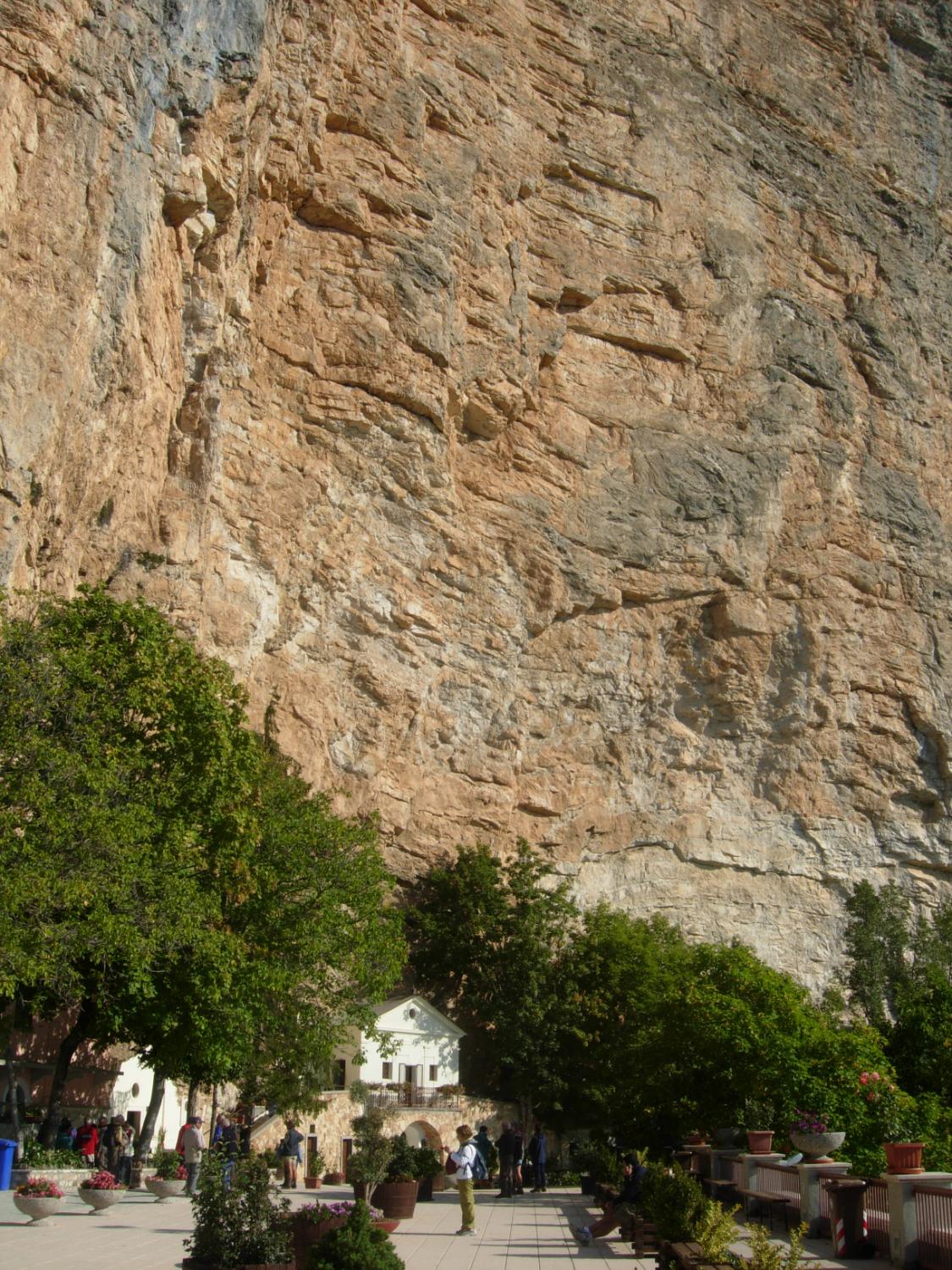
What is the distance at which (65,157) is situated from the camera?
21.8m

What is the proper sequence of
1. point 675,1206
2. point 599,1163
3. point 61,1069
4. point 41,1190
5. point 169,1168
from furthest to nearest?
point 599,1163
point 61,1069
point 169,1168
point 41,1190
point 675,1206

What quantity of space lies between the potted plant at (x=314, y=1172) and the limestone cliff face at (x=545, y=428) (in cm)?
1157

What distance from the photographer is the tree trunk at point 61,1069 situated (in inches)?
744

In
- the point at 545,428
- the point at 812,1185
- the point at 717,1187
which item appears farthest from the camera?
the point at 545,428

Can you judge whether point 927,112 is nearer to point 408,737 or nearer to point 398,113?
point 398,113

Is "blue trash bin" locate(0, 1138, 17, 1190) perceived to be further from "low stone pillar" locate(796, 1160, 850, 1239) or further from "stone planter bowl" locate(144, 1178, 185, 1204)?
"low stone pillar" locate(796, 1160, 850, 1239)

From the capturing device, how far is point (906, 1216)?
1184cm

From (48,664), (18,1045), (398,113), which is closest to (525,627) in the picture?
(398,113)

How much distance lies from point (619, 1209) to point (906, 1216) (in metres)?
3.72

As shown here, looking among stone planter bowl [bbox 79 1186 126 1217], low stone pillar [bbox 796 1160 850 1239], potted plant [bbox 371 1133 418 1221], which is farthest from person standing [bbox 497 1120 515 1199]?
low stone pillar [bbox 796 1160 850 1239]

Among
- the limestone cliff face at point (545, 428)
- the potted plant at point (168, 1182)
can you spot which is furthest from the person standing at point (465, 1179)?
the limestone cliff face at point (545, 428)

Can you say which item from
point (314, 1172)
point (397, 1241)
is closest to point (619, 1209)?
point (397, 1241)

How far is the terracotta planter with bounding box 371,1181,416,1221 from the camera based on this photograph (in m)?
17.5

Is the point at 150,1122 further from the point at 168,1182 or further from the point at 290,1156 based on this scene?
the point at 168,1182
